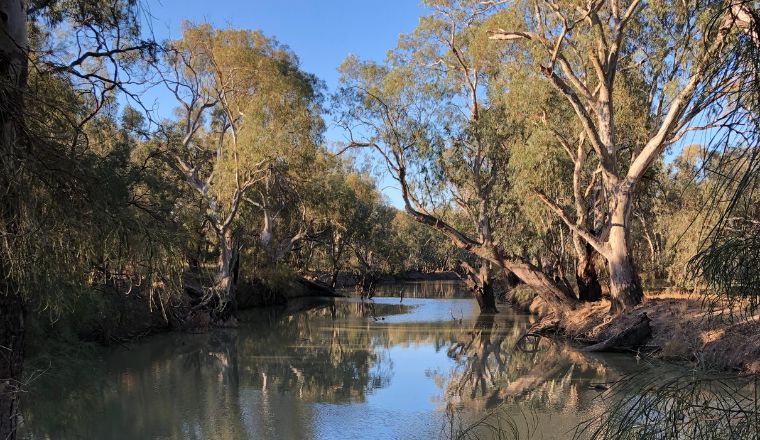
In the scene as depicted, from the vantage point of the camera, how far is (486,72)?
16.6 m

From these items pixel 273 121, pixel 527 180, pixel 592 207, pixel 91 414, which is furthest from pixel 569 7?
pixel 91 414

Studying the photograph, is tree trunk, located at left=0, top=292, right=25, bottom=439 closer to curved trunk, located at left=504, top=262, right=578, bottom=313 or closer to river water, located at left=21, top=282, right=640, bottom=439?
river water, located at left=21, top=282, right=640, bottom=439

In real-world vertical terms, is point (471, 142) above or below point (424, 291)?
above

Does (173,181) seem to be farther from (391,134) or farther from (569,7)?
(569,7)

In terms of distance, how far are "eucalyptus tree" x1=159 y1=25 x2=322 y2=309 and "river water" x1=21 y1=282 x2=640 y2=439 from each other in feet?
12.1

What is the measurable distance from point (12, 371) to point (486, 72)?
50.6 ft

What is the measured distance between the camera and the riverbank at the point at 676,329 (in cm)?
766

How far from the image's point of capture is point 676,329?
993 centimetres

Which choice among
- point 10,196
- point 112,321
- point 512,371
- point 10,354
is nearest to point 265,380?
point 512,371

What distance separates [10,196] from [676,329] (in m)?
10.2

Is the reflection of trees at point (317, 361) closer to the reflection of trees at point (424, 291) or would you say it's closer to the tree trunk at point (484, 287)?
the tree trunk at point (484, 287)

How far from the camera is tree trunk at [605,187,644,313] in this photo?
12.5 metres

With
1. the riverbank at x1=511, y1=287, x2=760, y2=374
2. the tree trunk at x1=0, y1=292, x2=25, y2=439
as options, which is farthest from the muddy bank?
the riverbank at x1=511, y1=287, x2=760, y2=374

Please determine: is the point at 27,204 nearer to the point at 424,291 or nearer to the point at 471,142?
the point at 471,142
